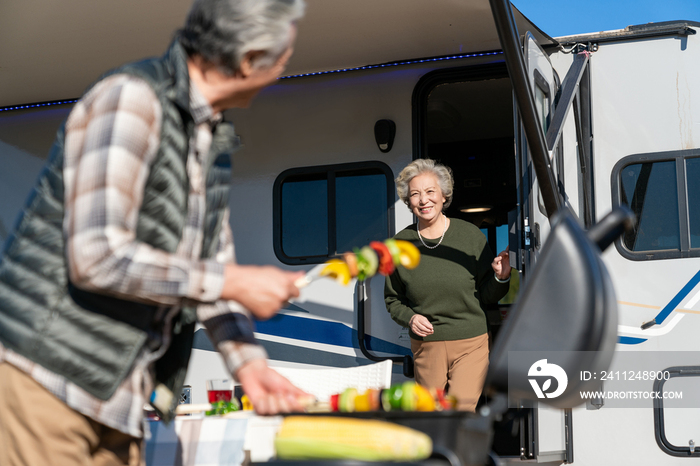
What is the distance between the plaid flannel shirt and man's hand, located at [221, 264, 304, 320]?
0.06 ft

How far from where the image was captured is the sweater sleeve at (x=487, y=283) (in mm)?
3713

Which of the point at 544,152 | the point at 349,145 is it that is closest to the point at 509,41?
the point at 544,152

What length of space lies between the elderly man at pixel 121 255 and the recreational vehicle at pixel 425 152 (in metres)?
1.76

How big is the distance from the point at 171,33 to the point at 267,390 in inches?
120

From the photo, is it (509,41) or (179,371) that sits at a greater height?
(509,41)

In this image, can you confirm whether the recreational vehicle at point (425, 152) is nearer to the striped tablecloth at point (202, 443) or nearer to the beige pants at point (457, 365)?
the beige pants at point (457, 365)

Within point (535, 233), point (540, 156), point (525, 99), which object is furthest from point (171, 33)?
point (535, 233)

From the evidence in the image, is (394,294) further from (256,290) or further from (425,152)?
(256,290)

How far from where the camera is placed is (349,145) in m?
4.57

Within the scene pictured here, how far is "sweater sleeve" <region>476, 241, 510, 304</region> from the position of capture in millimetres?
3713

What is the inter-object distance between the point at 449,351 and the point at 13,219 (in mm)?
3397

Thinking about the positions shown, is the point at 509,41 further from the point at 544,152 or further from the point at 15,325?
the point at 15,325

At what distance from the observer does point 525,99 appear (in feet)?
9.89

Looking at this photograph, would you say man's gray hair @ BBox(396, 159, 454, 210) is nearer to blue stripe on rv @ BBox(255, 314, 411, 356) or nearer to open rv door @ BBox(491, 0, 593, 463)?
open rv door @ BBox(491, 0, 593, 463)
